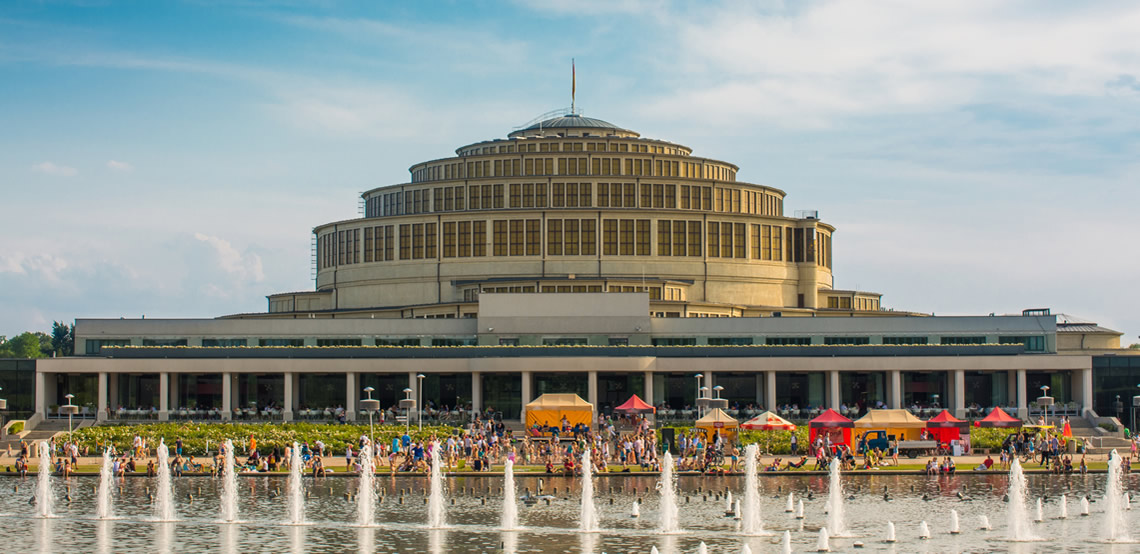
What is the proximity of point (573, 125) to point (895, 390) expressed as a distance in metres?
39.8

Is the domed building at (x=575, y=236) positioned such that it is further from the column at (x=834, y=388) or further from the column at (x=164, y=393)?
the column at (x=164, y=393)

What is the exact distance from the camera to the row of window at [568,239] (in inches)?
4419

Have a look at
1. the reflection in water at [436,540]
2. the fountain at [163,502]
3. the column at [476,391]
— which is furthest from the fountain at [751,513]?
the column at [476,391]

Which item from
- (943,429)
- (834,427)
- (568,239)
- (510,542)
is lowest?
(510,542)

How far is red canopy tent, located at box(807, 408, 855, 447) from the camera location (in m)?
71.2

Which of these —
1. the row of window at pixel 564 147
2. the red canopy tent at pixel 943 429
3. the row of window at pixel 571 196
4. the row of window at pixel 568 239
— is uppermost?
the row of window at pixel 564 147

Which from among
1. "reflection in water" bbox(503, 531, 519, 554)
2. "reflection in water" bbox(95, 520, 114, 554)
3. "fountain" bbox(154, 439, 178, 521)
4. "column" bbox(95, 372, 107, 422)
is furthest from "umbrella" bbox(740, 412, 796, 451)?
"column" bbox(95, 372, 107, 422)

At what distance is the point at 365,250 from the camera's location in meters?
117

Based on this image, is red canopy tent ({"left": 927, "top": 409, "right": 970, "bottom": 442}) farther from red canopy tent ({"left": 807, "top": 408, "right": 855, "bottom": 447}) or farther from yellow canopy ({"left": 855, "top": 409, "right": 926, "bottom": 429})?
red canopy tent ({"left": 807, "top": 408, "right": 855, "bottom": 447})

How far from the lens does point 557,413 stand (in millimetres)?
78500

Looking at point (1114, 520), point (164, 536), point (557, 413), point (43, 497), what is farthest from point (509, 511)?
point (557, 413)

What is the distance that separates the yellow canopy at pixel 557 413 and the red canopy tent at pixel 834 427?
11.7 metres

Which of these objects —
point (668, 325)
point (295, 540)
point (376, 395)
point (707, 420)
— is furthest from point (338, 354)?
point (295, 540)

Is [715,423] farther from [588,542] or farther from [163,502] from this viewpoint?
[588,542]
